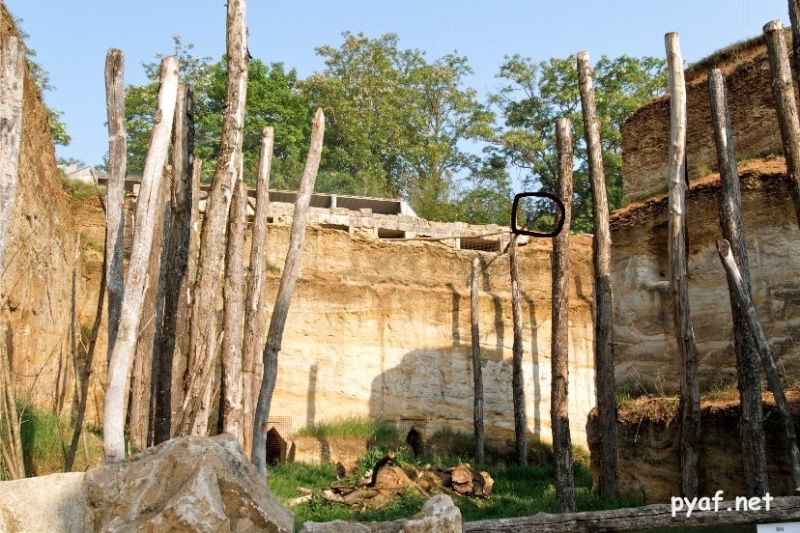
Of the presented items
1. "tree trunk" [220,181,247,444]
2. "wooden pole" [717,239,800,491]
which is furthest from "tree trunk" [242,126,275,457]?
"wooden pole" [717,239,800,491]

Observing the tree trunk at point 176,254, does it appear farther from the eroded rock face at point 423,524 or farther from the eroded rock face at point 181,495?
the eroded rock face at point 423,524

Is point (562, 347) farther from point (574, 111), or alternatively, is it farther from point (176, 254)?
point (574, 111)

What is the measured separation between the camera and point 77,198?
725 inches

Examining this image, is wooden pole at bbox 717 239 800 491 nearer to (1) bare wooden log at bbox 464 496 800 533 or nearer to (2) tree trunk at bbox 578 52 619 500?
(2) tree trunk at bbox 578 52 619 500

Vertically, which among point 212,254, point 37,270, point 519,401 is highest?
point 37,270

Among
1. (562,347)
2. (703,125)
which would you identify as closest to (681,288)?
(562,347)

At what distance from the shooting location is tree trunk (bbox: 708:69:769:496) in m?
10.3

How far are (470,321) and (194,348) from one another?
37.5 feet

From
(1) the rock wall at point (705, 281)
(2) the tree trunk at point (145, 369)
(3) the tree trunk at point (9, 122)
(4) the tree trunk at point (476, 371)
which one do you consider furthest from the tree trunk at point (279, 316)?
(4) the tree trunk at point (476, 371)

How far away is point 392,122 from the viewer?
111 feet

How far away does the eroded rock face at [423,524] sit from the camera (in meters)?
5.23

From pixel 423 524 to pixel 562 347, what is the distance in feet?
23.9

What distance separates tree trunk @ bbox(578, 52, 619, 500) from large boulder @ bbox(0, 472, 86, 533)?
8648 millimetres

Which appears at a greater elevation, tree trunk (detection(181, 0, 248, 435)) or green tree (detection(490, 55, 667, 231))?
green tree (detection(490, 55, 667, 231))
